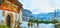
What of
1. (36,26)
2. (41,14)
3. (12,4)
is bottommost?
(36,26)

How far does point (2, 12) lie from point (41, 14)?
48cm

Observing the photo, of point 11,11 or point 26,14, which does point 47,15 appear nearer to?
point 26,14

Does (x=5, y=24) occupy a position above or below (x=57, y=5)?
below

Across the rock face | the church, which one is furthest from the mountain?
the church

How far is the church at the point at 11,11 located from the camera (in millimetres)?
1841

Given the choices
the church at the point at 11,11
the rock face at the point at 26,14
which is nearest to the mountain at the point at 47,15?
the rock face at the point at 26,14

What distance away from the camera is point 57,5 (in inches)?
77.0

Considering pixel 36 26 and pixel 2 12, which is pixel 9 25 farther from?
pixel 36 26

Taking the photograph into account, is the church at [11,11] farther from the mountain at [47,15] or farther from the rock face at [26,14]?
the mountain at [47,15]

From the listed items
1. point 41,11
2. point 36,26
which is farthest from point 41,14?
point 36,26

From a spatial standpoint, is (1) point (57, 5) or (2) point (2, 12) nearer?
(2) point (2, 12)

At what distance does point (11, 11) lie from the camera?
188cm

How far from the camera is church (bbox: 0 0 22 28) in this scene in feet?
6.04

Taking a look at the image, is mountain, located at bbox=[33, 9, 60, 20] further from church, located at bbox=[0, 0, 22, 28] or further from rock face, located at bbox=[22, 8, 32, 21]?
church, located at bbox=[0, 0, 22, 28]
